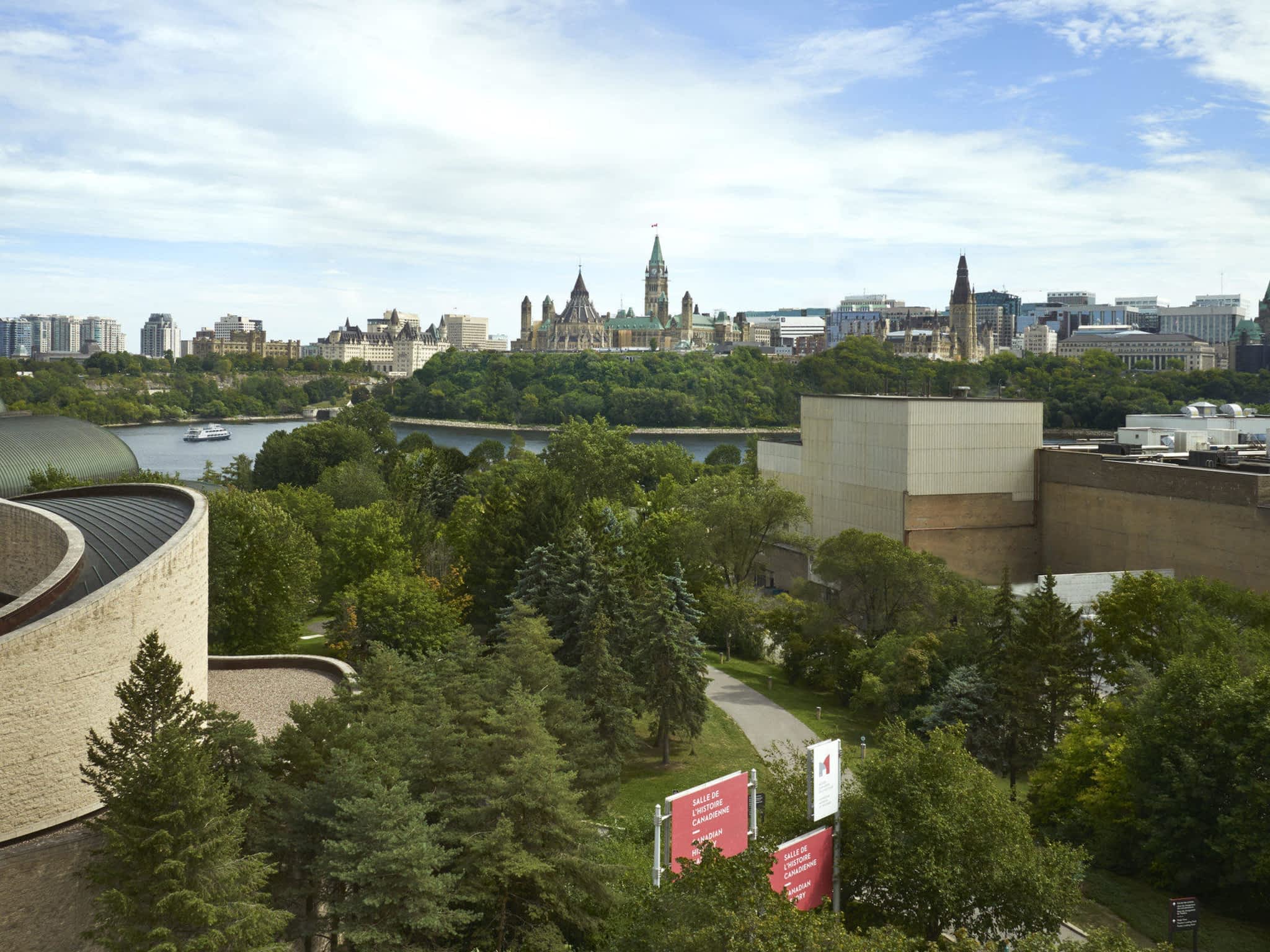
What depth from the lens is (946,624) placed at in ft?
98.7

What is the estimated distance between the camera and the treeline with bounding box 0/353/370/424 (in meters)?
132

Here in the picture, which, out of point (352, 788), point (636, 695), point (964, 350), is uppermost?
point (964, 350)

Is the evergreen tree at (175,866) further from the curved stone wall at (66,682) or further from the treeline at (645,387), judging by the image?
the treeline at (645,387)

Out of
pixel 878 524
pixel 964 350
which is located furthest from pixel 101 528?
pixel 964 350

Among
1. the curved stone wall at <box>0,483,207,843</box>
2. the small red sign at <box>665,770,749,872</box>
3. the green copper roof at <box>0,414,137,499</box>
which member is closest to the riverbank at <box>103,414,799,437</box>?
the green copper roof at <box>0,414,137,499</box>

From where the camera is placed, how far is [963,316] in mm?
192375

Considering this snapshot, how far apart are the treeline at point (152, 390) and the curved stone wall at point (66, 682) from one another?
108 meters

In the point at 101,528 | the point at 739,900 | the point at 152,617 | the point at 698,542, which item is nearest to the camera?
the point at 739,900

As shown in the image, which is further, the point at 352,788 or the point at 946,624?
the point at 946,624

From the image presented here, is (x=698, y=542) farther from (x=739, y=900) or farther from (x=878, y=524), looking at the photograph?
(x=739, y=900)

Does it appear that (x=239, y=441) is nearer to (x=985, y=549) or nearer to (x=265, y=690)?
(x=985, y=549)

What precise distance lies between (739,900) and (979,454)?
110ft

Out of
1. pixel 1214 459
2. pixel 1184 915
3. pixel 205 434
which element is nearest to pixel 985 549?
pixel 1214 459

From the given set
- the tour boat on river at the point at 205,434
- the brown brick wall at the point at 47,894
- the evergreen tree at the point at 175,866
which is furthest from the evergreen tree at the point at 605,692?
the tour boat on river at the point at 205,434
